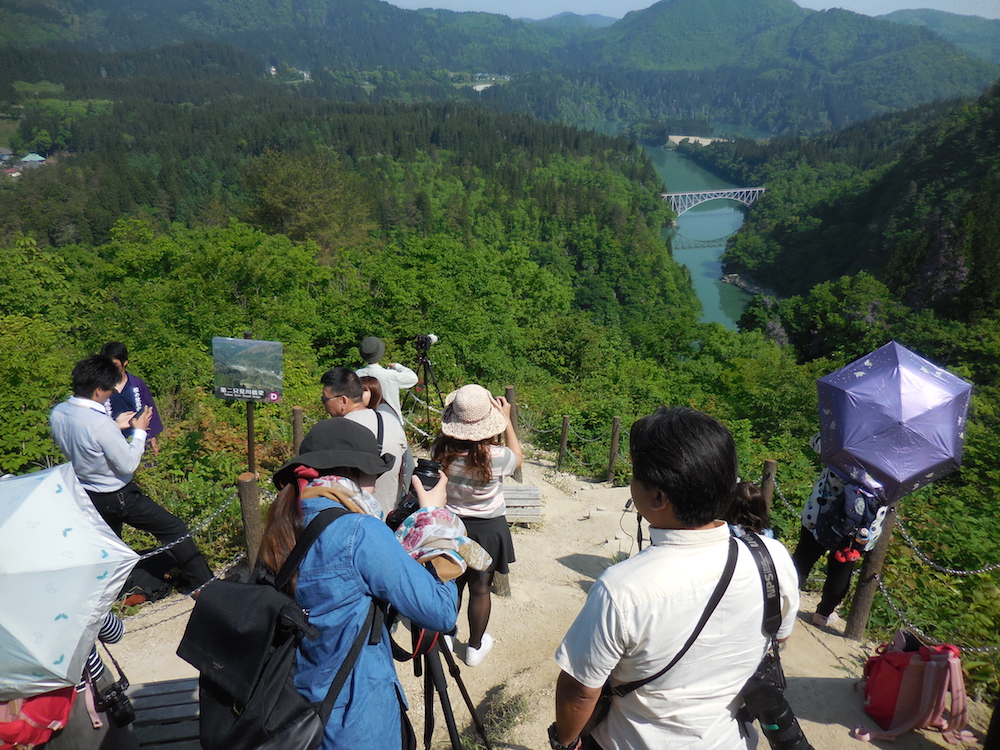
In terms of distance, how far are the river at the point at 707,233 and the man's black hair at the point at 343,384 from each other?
48.0 meters

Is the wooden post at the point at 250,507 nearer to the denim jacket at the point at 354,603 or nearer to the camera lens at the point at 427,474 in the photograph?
the camera lens at the point at 427,474

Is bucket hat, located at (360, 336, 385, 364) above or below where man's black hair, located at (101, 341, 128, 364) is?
above

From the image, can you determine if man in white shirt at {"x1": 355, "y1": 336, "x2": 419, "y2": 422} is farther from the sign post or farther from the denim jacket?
the denim jacket

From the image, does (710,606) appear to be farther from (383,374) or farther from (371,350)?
(371,350)

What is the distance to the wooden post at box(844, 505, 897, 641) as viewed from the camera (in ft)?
11.5

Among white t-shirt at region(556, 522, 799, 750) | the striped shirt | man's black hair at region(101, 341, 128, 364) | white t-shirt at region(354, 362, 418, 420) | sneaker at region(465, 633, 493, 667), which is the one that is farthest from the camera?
man's black hair at region(101, 341, 128, 364)

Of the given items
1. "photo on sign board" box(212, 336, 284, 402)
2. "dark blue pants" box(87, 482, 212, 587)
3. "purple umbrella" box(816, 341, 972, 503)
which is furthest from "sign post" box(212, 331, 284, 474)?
"purple umbrella" box(816, 341, 972, 503)

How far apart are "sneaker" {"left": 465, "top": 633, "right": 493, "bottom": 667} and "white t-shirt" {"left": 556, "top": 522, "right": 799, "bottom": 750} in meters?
1.96

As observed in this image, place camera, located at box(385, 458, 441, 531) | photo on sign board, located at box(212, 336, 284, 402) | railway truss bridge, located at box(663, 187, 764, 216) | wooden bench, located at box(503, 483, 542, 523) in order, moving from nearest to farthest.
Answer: camera, located at box(385, 458, 441, 531), photo on sign board, located at box(212, 336, 284, 402), wooden bench, located at box(503, 483, 542, 523), railway truss bridge, located at box(663, 187, 764, 216)

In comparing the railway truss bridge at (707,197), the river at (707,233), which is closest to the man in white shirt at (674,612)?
the river at (707,233)

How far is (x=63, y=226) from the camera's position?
176 feet

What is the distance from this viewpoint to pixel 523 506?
551 cm

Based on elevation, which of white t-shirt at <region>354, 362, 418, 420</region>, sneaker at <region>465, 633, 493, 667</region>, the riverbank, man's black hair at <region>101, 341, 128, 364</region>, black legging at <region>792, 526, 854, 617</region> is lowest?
the riverbank

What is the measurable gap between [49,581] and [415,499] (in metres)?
1.21
